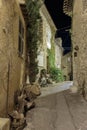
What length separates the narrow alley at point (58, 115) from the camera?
6258 mm

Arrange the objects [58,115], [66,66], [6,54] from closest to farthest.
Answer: [6,54], [58,115], [66,66]

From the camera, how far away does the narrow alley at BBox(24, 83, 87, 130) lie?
6.26 meters

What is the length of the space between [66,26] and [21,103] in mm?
24623

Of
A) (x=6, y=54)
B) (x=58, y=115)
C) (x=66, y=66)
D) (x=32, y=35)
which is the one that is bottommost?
(x=58, y=115)

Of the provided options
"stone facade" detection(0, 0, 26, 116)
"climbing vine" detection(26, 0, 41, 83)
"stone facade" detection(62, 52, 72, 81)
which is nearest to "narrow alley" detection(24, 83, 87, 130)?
"stone facade" detection(0, 0, 26, 116)

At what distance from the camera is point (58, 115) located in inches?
281

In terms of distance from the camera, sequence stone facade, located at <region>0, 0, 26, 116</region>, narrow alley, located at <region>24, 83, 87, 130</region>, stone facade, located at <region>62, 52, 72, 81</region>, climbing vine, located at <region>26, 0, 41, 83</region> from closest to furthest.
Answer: stone facade, located at <region>0, 0, 26, 116</region>, narrow alley, located at <region>24, 83, 87, 130</region>, climbing vine, located at <region>26, 0, 41, 83</region>, stone facade, located at <region>62, 52, 72, 81</region>

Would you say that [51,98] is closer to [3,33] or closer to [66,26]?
[3,33]

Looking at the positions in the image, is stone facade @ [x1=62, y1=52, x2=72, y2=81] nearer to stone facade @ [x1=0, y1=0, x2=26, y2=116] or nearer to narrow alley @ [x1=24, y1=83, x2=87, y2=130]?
narrow alley @ [x1=24, y1=83, x2=87, y2=130]

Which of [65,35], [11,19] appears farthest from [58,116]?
[65,35]

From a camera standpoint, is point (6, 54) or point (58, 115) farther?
point (58, 115)

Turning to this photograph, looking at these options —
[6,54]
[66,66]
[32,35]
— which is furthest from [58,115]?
[66,66]

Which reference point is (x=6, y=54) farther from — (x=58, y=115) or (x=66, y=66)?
(x=66, y=66)

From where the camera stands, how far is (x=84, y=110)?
766 centimetres
